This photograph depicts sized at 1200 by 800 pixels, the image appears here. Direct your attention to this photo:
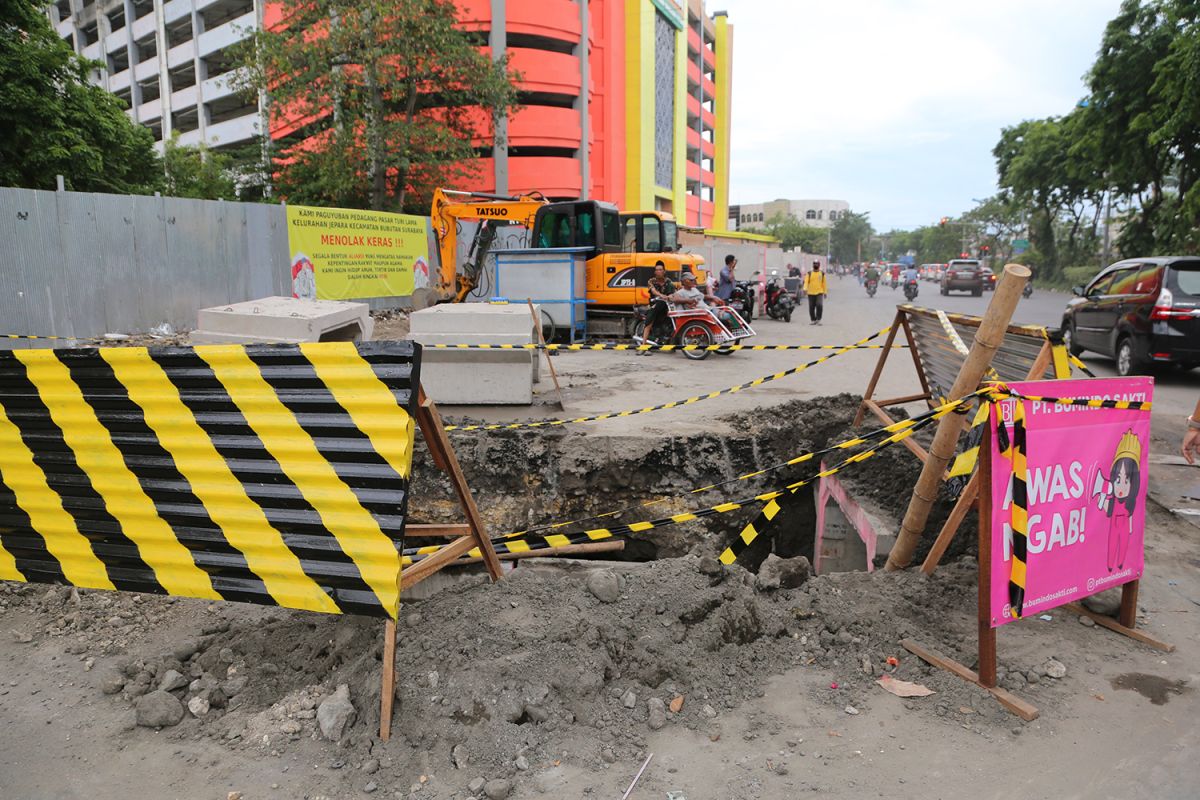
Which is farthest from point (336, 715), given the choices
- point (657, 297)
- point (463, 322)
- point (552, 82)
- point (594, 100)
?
point (594, 100)

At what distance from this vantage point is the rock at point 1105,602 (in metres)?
3.63

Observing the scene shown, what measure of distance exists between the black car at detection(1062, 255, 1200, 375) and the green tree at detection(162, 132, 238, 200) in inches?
1222

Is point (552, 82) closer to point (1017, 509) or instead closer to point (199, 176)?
point (199, 176)

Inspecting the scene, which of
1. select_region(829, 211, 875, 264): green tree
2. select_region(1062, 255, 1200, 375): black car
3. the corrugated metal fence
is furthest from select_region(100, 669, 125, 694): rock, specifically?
select_region(829, 211, 875, 264): green tree

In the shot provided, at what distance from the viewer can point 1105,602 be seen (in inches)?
144

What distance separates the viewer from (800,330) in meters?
18.5

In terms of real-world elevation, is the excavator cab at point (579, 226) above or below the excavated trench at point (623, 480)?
above

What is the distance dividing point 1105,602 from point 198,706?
158 inches

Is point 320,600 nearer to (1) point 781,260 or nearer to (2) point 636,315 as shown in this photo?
(2) point 636,315

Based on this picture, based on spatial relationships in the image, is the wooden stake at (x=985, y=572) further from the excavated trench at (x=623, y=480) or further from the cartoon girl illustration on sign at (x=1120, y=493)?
the excavated trench at (x=623, y=480)

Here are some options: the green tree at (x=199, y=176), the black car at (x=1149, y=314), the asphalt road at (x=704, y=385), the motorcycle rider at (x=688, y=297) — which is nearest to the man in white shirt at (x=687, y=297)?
the motorcycle rider at (x=688, y=297)

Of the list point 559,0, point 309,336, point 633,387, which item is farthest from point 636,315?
point 559,0

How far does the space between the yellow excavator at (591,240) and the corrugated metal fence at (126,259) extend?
11.1 feet

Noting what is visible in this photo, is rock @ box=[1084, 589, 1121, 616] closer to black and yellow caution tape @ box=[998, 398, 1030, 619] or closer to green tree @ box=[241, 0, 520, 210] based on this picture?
black and yellow caution tape @ box=[998, 398, 1030, 619]
